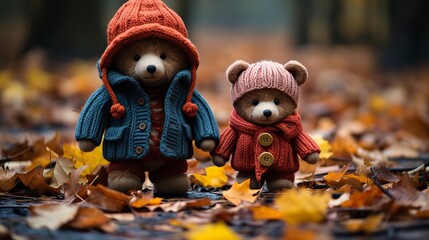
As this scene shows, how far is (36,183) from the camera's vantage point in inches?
137

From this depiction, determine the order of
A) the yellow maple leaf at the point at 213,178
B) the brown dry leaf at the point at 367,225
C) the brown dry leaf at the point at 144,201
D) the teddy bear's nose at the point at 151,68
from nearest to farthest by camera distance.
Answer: the brown dry leaf at the point at 367,225, the brown dry leaf at the point at 144,201, the teddy bear's nose at the point at 151,68, the yellow maple leaf at the point at 213,178

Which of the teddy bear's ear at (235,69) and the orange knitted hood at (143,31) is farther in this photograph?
the teddy bear's ear at (235,69)

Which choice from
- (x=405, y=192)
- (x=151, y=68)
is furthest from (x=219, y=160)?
(x=405, y=192)

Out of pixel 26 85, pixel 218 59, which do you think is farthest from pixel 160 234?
pixel 218 59

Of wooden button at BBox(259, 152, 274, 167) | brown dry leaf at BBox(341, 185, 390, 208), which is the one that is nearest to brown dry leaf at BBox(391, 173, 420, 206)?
brown dry leaf at BBox(341, 185, 390, 208)

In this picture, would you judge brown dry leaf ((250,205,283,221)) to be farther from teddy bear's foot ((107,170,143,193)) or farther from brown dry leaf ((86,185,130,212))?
teddy bear's foot ((107,170,143,193))

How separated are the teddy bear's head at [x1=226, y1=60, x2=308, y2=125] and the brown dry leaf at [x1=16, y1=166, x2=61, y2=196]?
1.09 m

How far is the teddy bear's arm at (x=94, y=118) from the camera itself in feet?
10.9

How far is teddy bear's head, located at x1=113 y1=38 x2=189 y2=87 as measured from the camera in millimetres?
3352

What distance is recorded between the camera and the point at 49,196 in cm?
354

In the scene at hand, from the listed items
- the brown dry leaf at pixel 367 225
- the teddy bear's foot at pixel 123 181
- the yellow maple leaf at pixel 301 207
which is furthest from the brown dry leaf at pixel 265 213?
the teddy bear's foot at pixel 123 181

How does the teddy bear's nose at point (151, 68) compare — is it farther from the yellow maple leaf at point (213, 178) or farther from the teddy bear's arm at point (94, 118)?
the yellow maple leaf at point (213, 178)

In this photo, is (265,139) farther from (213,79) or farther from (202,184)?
(213,79)

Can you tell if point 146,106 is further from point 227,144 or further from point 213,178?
point 213,178
